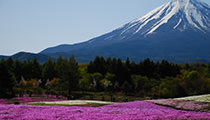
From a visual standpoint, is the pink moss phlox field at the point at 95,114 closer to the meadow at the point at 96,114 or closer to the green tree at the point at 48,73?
the meadow at the point at 96,114

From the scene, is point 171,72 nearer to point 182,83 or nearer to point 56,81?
point 182,83

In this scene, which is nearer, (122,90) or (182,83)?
(182,83)

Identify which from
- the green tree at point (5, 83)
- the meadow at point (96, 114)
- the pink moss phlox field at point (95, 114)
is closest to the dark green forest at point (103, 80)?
the green tree at point (5, 83)

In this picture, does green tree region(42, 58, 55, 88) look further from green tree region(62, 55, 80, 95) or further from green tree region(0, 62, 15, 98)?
green tree region(0, 62, 15, 98)

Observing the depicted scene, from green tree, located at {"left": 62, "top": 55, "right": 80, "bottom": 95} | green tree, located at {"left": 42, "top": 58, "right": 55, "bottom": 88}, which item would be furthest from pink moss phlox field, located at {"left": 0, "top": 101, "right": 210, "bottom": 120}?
green tree, located at {"left": 42, "top": 58, "right": 55, "bottom": 88}

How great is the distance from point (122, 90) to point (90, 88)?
512 inches

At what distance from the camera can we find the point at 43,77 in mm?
97062

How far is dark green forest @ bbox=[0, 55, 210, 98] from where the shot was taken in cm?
7194

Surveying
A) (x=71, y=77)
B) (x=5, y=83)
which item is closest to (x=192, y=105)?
(x=5, y=83)

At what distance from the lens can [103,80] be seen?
3386 inches

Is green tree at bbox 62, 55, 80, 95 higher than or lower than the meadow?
higher

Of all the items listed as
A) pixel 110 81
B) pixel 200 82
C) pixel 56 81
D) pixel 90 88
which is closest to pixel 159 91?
pixel 200 82

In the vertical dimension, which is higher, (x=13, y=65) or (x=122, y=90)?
(x=13, y=65)

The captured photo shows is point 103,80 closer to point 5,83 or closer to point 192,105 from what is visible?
point 5,83
